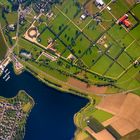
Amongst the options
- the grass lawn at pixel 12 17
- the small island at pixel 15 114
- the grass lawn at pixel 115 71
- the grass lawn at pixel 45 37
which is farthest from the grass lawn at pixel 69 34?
the small island at pixel 15 114

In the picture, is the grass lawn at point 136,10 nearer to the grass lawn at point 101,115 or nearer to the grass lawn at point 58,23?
the grass lawn at point 58,23

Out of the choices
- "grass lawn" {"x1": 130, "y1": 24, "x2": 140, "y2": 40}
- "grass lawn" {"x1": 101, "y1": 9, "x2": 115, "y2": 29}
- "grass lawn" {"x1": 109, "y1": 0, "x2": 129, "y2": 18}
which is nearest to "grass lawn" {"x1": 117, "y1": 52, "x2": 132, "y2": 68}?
"grass lawn" {"x1": 130, "y1": 24, "x2": 140, "y2": 40}

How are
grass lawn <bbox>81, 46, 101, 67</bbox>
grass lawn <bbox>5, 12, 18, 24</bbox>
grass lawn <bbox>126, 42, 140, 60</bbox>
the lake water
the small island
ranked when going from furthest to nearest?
the small island, grass lawn <bbox>5, 12, 18, 24</bbox>, the lake water, grass lawn <bbox>81, 46, 101, 67</bbox>, grass lawn <bbox>126, 42, 140, 60</bbox>

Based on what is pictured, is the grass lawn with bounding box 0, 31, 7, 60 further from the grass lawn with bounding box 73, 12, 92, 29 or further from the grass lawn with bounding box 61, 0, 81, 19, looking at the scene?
the grass lawn with bounding box 73, 12, 92, 29

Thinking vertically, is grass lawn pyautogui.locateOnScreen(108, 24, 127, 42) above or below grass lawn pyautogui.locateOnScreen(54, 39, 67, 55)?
above

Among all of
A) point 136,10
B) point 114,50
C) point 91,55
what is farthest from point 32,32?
point 136,10

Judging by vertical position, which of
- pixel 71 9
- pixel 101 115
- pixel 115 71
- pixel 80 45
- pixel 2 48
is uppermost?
pixel 71 9

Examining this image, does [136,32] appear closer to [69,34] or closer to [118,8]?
[118,8]
